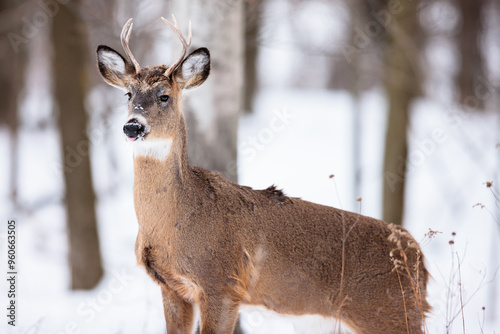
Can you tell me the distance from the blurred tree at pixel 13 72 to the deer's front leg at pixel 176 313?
27.0 ft

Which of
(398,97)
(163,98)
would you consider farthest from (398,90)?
(163,98)

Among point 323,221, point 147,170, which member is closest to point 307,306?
point 323,221

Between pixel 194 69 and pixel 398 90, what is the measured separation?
593cm

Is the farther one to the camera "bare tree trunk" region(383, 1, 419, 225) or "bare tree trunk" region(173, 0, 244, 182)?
"bare tree trunk" region(383, 1, 419, 225)

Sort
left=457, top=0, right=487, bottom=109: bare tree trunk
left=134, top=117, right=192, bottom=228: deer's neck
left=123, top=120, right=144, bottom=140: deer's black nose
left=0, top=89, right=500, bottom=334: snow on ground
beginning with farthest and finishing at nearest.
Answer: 1. left=457, top=0, right=487, bottom=109: bare tree trunk
2. left=0, top=89, right=500, bottom=334: snow on ground
3. left=134, top=117, right=192, bottom=228: deer's neck
4. left=123, top=120, right=144, bottom=140: deer's black nose

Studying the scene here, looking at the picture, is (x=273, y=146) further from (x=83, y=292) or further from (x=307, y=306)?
(x=307, y=306)

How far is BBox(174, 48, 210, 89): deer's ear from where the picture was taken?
4.49 metres

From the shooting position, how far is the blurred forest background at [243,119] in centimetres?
564

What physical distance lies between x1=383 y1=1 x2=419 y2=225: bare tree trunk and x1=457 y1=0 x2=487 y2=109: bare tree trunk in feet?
6.47

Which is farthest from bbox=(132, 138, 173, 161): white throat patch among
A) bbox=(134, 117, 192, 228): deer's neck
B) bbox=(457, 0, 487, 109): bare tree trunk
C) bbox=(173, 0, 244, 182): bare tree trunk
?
bbox=(457, 0, 487, 109): bare tree trunk

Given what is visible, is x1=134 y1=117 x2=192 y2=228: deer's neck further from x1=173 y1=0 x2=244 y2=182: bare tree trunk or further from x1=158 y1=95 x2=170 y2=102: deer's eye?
x1=173 y1=0 x2=244 y2=182: bare tree trunk

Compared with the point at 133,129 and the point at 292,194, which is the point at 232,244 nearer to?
the point at 133,129

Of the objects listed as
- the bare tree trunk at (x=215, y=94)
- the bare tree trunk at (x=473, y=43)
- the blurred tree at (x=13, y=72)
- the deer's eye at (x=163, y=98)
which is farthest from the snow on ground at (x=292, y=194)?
the deer's eye at (x=163, y=98)

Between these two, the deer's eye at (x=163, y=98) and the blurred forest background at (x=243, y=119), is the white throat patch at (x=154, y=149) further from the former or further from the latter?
the blurred forest background at (x=243, y=119)
